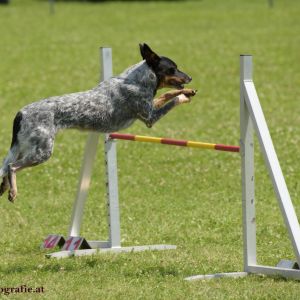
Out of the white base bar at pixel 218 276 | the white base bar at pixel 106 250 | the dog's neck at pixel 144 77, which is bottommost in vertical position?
the white base bar at pixel 106 250

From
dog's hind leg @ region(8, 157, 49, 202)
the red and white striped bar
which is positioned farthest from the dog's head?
dog's hind leg @ region(8, 157, 49, 202)

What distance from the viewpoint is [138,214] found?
11.8 metres

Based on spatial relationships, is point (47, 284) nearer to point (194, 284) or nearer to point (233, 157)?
point (194, 284)

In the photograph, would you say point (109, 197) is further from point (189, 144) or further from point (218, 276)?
point (218, 276)

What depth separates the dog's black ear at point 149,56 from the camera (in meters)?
8.45

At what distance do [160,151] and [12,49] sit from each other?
603 inches

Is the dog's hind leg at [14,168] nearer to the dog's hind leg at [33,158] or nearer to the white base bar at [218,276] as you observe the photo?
the dog's hind leg at [33,158]

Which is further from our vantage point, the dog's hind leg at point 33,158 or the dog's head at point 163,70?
the dog's head at point 163,70

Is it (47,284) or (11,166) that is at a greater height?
(11,166)

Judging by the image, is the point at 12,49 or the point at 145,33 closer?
the point at 12,49

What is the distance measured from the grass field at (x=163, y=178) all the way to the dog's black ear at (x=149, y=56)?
5.77 ft

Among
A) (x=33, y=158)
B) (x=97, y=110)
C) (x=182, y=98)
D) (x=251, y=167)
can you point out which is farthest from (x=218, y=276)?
(x=33, y=158)

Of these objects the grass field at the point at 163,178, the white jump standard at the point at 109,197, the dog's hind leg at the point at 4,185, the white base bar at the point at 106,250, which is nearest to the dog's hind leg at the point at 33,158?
the dog's hind leg at the point at 4,185

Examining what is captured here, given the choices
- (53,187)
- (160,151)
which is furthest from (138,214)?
(160,151)
